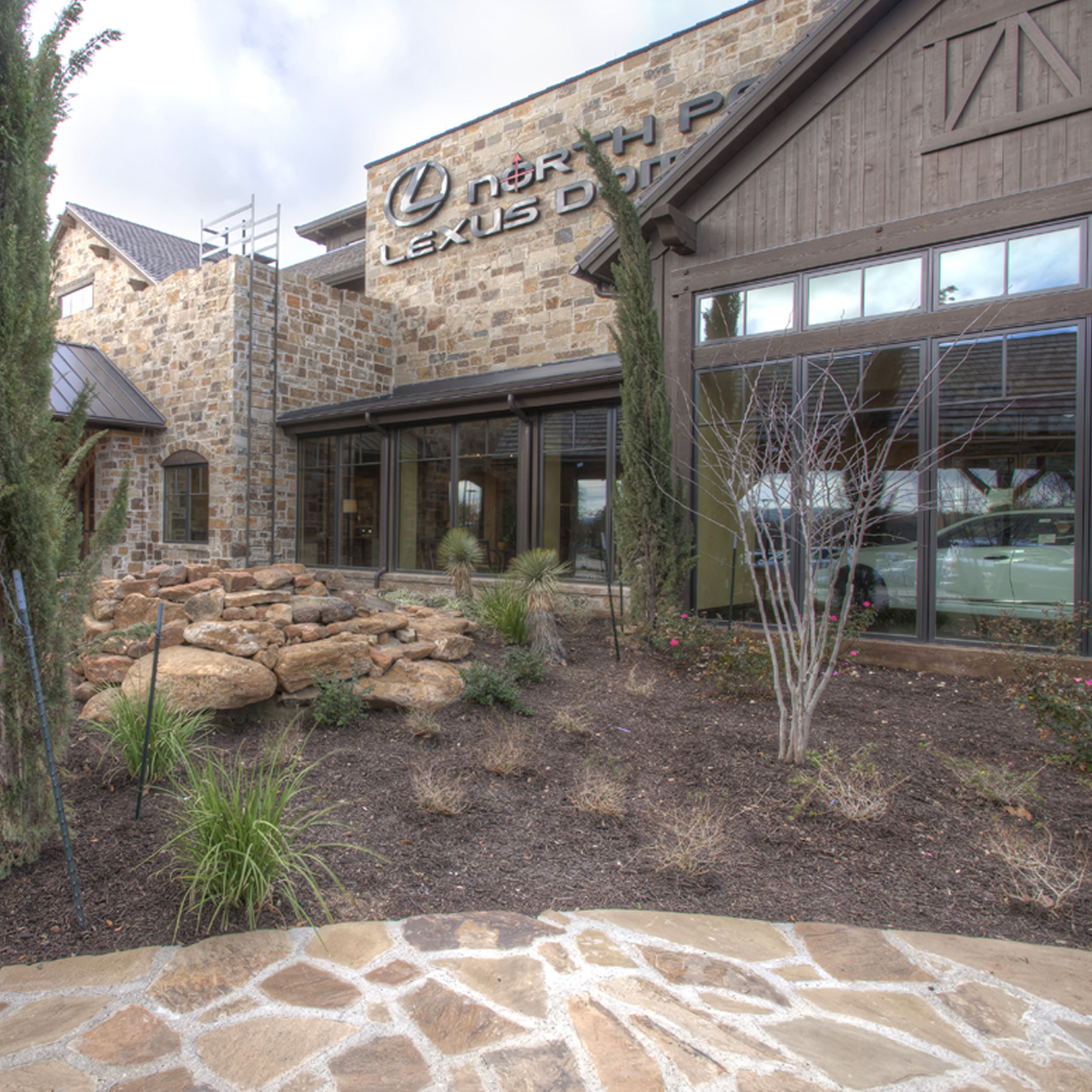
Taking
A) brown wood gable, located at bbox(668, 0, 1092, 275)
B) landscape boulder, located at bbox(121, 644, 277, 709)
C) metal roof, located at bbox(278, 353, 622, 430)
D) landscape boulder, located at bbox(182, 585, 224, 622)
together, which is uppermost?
brown wood gable, located at bbox(668, 0, 1092, 275)

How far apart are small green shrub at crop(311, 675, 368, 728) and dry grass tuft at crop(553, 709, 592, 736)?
4.35 feet

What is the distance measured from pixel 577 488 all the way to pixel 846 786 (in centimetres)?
666

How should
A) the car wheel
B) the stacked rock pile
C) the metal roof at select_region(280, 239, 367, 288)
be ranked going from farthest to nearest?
the metal roof at select_region(280, 239, 367, 288), the car wheel, the stacked rock pile

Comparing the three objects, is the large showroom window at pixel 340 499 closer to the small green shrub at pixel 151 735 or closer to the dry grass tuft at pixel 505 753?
the dry grass tuft at pixel 505 753

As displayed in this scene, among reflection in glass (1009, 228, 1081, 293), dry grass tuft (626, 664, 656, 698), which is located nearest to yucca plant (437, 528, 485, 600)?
dry grass tuft (626, 664, 656, 698)

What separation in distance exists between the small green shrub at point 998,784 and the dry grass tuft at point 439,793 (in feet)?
8.63

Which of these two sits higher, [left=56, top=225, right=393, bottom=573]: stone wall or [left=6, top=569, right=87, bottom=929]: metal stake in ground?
[left=56, top=225, right=393, bottom=573]: stone wall

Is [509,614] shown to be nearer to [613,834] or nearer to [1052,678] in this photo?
[613,834]

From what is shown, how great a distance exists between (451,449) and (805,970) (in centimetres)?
960

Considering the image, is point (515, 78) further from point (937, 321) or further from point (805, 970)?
point (805, 970)

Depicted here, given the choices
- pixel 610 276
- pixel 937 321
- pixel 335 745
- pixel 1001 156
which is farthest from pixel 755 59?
pixel 335 745

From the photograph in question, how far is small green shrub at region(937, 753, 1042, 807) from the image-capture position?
3.62 metres

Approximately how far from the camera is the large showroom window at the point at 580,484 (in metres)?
9.52

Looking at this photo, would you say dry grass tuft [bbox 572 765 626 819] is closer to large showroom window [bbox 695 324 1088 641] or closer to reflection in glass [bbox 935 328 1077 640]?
large showroom window [bbox 695 324 1088 641]
